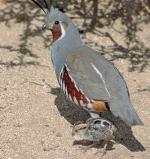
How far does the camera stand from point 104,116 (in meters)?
5.59

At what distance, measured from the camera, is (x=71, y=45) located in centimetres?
535

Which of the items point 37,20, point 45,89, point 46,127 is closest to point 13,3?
point 37,20

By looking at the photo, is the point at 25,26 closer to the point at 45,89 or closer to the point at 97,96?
the point at 45,89

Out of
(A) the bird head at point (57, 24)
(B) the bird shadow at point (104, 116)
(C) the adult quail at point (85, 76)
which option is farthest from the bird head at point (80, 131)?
(A) the bird head at point (57, 24)

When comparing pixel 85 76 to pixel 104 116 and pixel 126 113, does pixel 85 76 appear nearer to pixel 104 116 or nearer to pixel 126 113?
pixel 126 113

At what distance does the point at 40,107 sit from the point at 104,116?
0.58m

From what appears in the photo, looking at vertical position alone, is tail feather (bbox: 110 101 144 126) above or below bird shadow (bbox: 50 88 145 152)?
above

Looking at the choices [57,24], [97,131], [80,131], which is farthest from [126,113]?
[57,24]

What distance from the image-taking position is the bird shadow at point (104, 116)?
5160 mm

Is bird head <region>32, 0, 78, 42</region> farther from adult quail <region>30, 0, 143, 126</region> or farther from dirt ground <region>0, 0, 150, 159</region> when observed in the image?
dirt ground <region>0, 0, 150, 159</region>

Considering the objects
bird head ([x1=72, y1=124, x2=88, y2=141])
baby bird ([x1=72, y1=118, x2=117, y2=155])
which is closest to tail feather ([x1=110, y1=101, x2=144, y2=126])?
baby bird ([x1=72, y1=118, x2=117, y2=155])

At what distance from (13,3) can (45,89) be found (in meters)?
1.66

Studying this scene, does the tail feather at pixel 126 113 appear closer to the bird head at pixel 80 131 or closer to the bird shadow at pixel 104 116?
the bird head at pixel 80 131

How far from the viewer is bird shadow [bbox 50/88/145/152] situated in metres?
5.16
